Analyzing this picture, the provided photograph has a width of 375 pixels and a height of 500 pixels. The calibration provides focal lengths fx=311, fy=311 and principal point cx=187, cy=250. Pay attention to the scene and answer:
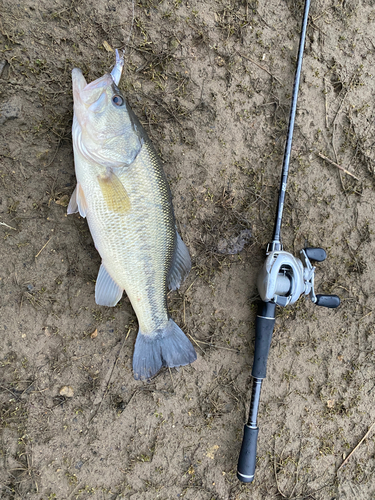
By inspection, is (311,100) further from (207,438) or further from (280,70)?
(207,438)

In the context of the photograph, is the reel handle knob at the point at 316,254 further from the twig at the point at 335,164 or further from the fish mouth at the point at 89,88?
the fish mouth at the point at 89,88

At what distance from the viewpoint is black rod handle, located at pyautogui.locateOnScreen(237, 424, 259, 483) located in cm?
236

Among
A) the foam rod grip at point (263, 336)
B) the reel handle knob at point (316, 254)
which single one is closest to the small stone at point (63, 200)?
the foam rod grip at point (263, 336)

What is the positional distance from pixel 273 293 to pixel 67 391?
1.70 meters

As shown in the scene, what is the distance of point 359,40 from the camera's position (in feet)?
9.46

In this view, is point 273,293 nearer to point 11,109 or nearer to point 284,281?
point 284,281

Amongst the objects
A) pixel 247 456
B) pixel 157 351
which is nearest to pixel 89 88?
pixel 157 351

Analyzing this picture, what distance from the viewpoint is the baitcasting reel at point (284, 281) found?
2.26 m

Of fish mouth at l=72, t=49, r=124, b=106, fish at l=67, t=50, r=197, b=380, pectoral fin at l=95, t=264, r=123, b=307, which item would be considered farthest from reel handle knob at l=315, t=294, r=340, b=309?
fish mouth at l=72, t=49, r=124, b=106

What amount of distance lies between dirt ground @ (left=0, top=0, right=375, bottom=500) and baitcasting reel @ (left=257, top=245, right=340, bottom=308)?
345 millimetres

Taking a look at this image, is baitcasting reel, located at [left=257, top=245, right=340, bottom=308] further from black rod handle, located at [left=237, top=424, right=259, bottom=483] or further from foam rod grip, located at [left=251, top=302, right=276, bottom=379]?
black rod handle, located at [left=237, top=424, right=259, bottom=483]

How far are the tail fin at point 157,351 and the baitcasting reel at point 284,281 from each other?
72 cm

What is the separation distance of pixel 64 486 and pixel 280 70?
3.75 m

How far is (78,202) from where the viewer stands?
6.73 ft
